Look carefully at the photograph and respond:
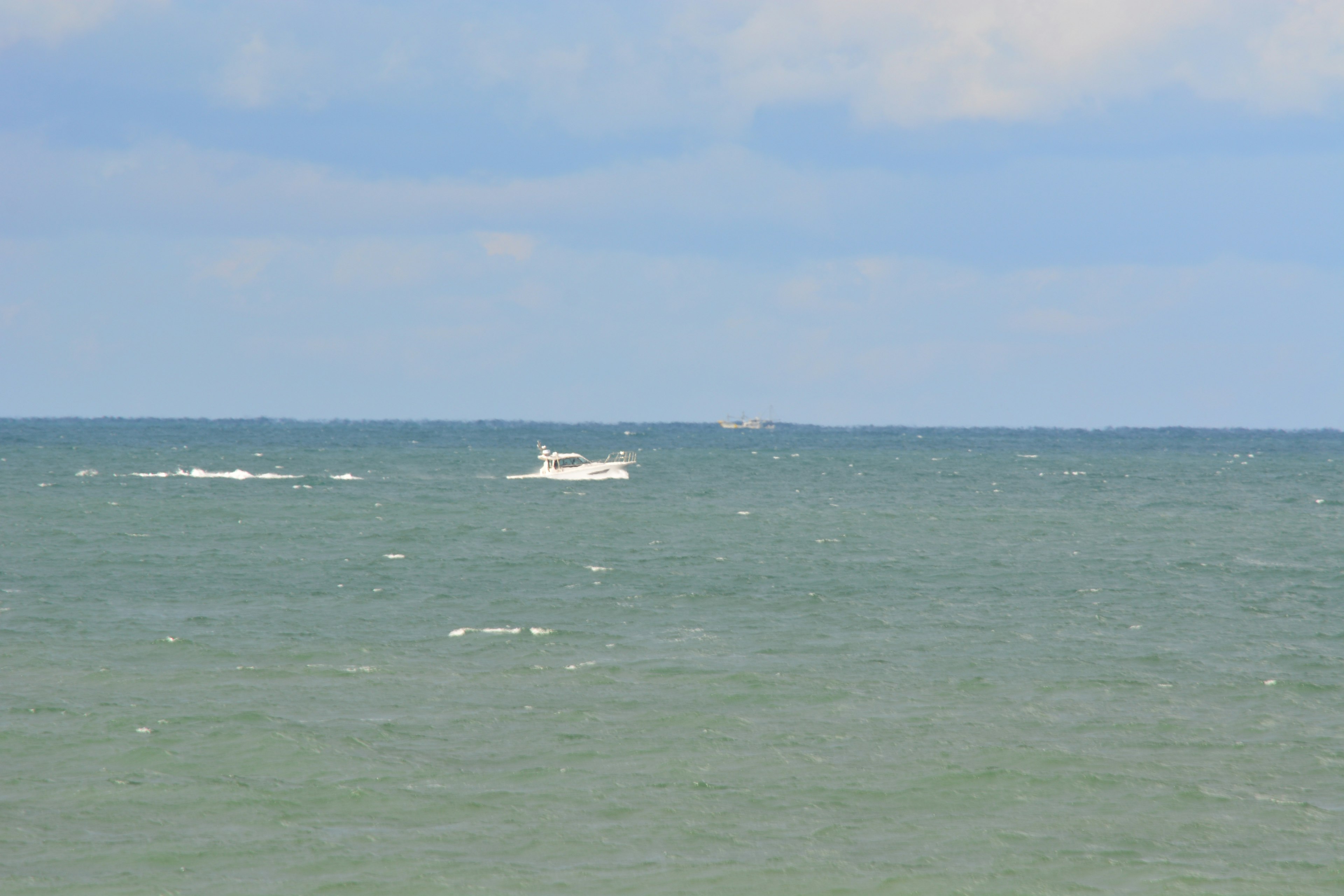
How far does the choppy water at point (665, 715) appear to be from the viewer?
18766mm

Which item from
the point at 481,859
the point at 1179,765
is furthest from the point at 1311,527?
the point at 481,859

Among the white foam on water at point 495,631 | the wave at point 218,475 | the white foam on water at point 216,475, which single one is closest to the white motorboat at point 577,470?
the wave at point 218,475

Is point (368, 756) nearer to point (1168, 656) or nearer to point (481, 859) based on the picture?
point (481, 859)

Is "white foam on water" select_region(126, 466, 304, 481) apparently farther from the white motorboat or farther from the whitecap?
the white motorboat

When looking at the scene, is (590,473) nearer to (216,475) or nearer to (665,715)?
(216,475)

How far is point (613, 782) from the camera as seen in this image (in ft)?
72.4

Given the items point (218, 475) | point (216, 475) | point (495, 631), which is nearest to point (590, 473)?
point (218, 475)

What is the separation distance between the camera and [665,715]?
26.4m

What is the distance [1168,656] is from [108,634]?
2722 cm

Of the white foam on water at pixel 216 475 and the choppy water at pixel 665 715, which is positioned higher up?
the white foam on water at pixel 216 475

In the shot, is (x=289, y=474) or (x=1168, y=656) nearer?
(x=1168, y=656)

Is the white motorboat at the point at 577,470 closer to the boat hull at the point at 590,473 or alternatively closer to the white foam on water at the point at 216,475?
the boat hull at the point at 590,473

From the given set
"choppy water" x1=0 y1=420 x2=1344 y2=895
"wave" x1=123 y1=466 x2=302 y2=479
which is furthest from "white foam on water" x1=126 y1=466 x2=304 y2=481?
"choppy water" x1=0 y1=420 x2=1344 y2=895

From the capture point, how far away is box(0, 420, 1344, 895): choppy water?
18.8 meters
